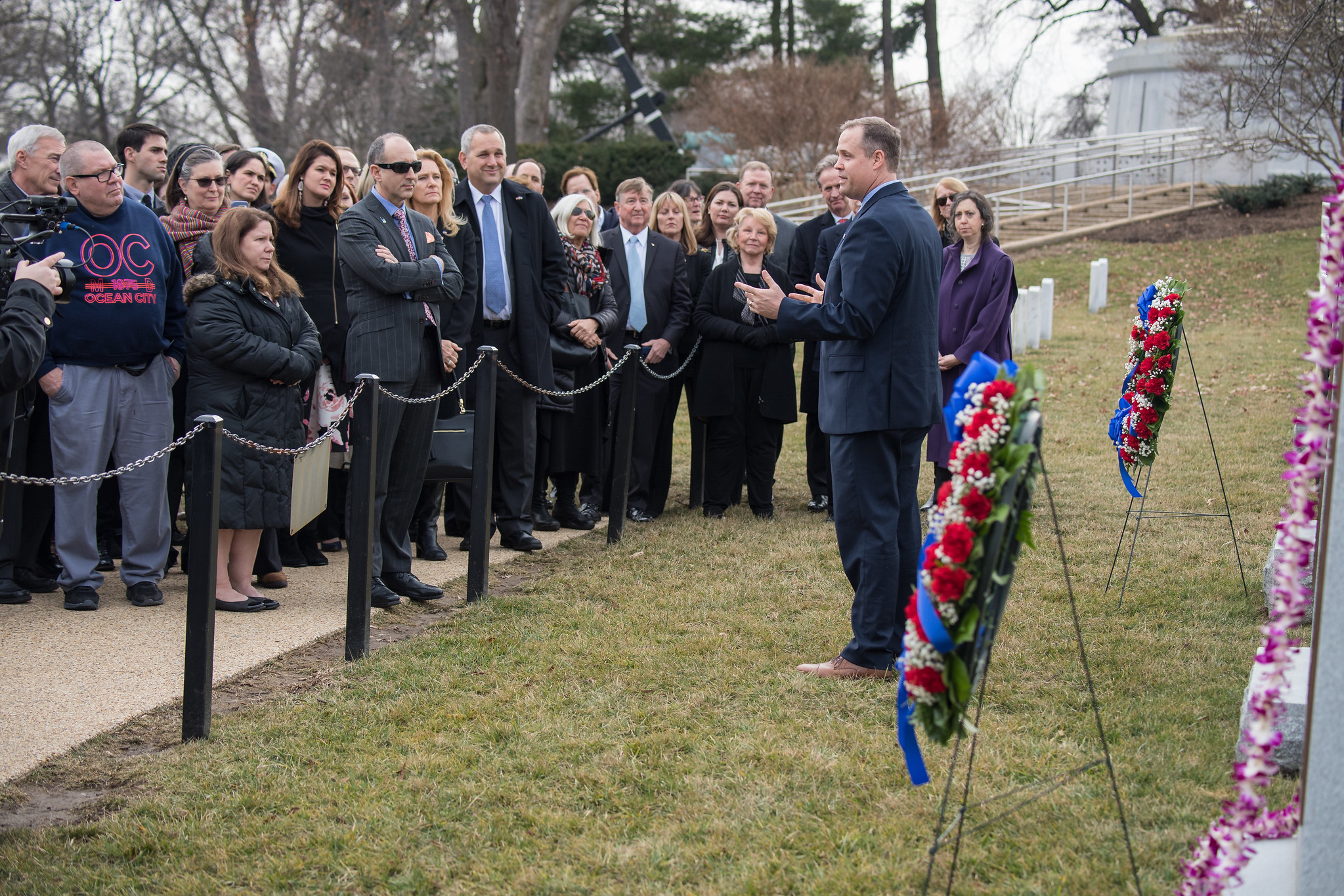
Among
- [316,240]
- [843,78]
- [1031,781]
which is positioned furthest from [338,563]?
[843,78]

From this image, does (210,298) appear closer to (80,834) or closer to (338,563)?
(338,563)

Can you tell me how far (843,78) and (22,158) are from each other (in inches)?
1004

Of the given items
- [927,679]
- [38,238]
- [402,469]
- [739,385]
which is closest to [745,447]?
[739,385]

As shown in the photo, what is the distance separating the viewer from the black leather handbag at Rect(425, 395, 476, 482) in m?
6.72

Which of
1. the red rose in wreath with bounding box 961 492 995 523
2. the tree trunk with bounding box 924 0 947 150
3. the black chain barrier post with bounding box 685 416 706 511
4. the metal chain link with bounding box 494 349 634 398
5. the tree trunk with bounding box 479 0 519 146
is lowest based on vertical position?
the black chain barrier post with bounding box 685 416 706 511

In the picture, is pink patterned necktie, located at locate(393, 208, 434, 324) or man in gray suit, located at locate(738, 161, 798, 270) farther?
man in gray suit, located at locate(738, 161, 798, 270)

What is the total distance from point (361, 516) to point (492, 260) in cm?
255

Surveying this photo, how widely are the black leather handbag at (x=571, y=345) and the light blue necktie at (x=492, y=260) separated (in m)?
0.48

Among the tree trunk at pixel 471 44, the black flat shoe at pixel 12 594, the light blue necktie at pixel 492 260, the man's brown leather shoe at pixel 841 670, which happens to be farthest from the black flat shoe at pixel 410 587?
the tree trunk at pixel 471 44

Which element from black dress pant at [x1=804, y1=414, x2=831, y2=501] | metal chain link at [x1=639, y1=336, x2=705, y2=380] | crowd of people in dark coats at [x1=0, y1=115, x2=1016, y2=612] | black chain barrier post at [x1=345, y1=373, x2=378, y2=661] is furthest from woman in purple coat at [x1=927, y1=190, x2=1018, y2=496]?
black chain barrier post at [x1=345, y1=373, x2=378, y2=661]

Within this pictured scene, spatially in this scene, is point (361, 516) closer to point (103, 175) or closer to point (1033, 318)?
point (103, 175)

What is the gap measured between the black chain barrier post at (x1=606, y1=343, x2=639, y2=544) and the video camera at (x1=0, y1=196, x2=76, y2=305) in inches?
145

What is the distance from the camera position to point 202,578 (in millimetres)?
4453

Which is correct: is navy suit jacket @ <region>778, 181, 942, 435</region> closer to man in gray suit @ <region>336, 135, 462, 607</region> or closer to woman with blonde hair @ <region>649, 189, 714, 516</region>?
man in gray suit @ <region>336, 135, 462, 607</region>
